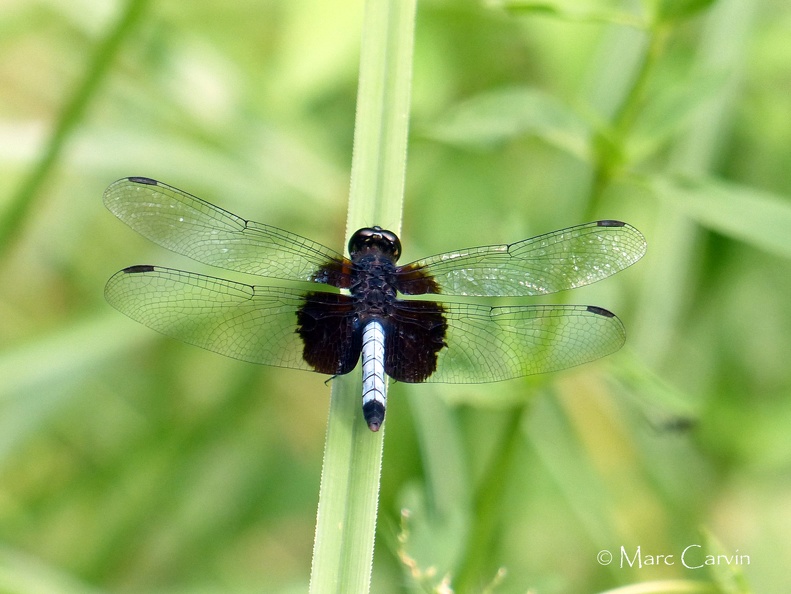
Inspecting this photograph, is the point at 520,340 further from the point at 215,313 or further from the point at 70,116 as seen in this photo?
the point at 70,116

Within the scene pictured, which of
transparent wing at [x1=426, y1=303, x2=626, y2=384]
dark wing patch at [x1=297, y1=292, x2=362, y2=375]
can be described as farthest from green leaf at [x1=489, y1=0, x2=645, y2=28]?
dark wing patch at [x1=297, y1=292, x2=362, y2=375]

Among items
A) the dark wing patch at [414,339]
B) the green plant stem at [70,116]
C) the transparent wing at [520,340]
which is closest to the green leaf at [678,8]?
the transparent wing at [520,340]

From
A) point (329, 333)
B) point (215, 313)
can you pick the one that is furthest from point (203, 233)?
point (329, 333)

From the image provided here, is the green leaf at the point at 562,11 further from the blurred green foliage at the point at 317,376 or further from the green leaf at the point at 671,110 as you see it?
the blurred green foliage at the point at 317,376

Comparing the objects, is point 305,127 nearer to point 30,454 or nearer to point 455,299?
point 455,299

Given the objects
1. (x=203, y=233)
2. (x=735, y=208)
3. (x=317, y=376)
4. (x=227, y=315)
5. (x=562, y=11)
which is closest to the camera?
(x=562, y=11)

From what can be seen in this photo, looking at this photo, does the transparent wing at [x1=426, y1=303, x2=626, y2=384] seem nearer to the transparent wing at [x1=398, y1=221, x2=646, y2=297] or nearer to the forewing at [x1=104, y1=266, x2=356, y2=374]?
the transparent wing at [x1=398, y1=221, x2=646, y2=297]
